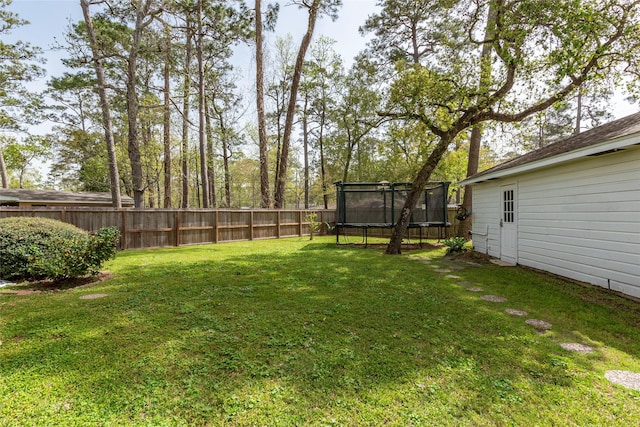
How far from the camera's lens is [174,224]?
9289mm

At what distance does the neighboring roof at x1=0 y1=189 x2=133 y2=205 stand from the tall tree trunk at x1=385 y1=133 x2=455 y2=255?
54.3 ft

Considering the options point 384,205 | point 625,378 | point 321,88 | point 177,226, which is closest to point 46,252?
point 177,226

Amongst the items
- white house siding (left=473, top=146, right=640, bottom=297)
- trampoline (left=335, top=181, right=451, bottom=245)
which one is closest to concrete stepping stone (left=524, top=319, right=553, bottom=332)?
white house siding (left=473, top=146, right=640, bottom=297)

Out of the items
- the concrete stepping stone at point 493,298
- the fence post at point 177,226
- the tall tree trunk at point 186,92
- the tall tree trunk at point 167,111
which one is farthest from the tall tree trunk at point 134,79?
the concrete stepping stone at point 493,298

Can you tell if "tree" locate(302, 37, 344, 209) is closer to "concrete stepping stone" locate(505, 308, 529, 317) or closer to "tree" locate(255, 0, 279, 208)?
"tree" locate(255, 0, 279, 208)

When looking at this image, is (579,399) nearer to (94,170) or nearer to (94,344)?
(94,344)

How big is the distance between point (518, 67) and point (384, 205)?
4897 mm

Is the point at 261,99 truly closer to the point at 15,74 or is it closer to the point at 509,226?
the point at 15,74

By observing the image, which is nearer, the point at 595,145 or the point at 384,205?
the point at 595,145

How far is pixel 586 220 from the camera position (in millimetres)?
4402

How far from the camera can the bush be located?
4234 mm

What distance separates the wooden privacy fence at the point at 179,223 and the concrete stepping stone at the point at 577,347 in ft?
31.6

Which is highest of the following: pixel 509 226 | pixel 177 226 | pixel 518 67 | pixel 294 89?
pixel 294 89

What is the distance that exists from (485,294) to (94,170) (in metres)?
22.0
